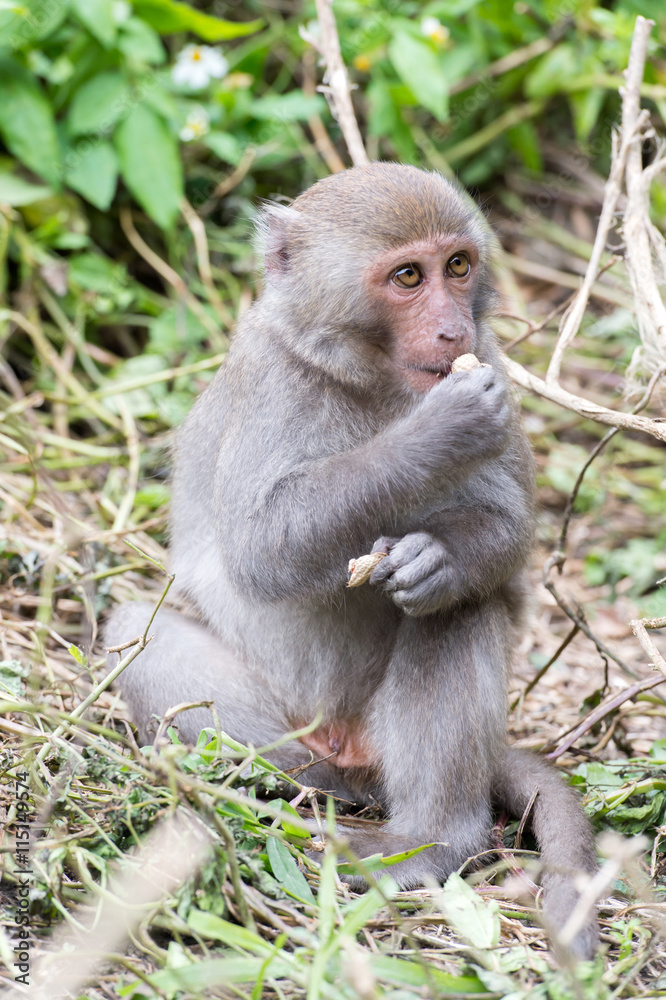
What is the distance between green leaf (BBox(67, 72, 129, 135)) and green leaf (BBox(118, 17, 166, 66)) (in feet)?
0.70

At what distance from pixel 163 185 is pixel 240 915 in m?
5.40

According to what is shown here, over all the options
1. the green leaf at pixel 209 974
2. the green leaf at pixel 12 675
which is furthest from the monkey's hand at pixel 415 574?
the green leaf at pixel 12 675

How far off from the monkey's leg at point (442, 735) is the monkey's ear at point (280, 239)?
1586mm

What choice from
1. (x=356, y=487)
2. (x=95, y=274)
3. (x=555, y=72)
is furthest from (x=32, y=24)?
(x=356, y=487)

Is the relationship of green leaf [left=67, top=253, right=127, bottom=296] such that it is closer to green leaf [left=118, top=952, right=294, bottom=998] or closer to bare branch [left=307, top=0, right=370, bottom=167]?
bare branch [left=307, top=0, right=370, bottom=167]

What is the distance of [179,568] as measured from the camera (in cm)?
505

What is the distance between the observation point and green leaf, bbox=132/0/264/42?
7.28m

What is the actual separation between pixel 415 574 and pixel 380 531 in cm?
29

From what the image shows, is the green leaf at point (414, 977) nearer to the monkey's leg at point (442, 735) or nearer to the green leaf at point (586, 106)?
the monkey's leg at point (442, 735)

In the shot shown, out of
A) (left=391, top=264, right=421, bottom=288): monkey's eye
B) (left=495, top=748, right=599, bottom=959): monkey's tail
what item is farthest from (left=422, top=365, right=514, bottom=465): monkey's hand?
(left=495, top=748, right=599, bottom=959): monkey's tail

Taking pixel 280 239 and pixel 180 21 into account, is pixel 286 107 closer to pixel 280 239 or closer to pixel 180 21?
pixel 180 21

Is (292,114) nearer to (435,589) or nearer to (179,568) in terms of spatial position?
(179,568)

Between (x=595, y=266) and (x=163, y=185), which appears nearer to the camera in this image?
(x=595, y=266)

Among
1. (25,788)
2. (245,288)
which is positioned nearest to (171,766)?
(25,788)
